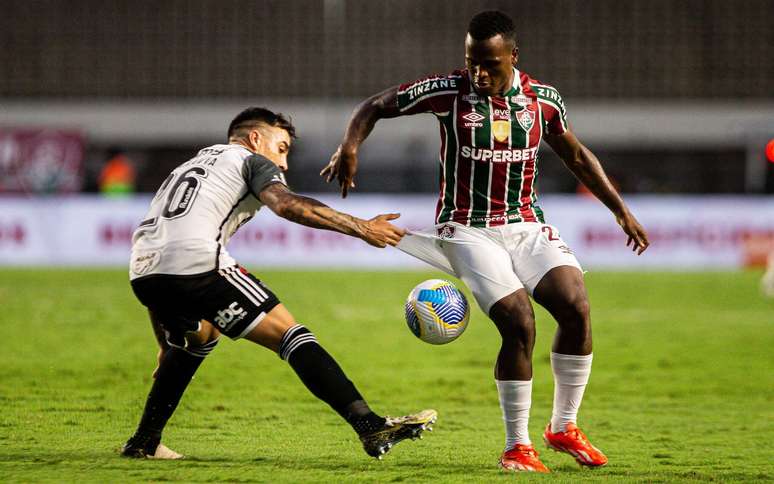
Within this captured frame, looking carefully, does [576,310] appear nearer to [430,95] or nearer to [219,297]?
[430,95]

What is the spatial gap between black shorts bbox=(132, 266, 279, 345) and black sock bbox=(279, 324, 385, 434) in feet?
0.66

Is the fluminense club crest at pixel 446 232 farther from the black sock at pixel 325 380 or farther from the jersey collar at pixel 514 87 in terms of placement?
the black sock at pixel 325 380

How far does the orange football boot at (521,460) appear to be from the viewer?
5.26 metres

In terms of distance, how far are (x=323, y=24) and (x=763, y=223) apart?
14201 millimetres

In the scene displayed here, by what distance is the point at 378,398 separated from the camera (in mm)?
7781

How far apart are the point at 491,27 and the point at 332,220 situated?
1287 mm

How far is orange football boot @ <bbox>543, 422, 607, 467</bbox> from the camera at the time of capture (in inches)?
213

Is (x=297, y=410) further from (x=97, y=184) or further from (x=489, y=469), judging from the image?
(x=97, y=184)

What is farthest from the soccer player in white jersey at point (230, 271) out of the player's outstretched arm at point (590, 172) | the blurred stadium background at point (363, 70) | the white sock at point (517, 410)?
the blurred stadium background at point (363, 70)

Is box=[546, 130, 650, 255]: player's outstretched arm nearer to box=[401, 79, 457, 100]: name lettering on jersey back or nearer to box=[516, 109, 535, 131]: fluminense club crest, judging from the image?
box=[516, 109, 535, 131]: fluminense club crest

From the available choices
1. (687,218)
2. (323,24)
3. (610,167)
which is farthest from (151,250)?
(323,24)

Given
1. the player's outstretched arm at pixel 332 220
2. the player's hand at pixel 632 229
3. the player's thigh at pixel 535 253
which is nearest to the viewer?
the player's outstretched arm at pixel 332 220

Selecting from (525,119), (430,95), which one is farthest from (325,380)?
(525,119)

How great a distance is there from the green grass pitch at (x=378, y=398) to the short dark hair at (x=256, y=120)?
167cm
